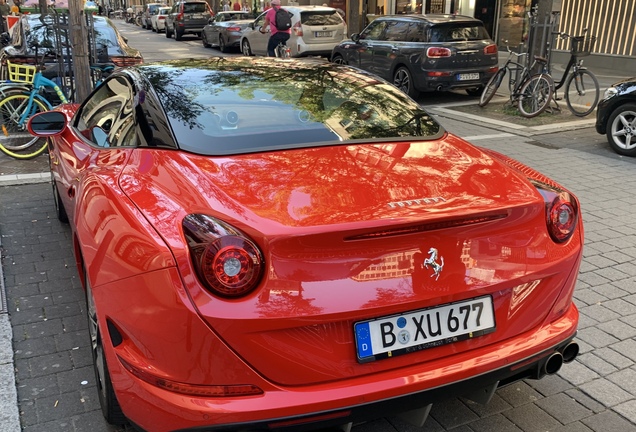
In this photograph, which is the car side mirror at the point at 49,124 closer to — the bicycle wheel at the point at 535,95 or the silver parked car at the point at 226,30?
the bicycle wheel at the point at 535,95

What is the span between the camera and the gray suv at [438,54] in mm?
11375

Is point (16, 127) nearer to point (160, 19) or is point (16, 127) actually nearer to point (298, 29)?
point (298, 29)

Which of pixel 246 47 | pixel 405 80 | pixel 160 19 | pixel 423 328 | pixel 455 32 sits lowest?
pixel 246 47

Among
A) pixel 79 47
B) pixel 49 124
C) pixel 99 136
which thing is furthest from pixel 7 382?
pixel 79 47

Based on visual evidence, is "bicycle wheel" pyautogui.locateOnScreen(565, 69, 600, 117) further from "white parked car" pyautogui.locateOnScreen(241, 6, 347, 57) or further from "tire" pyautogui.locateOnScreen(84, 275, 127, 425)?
"tire" pyautogui.locateOnScreen(84, 275, 127, 425)

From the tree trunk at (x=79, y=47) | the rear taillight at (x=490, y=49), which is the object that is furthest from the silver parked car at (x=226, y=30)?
the tree trunk at (x=79, y=47)

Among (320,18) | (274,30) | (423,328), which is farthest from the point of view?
(320,18)

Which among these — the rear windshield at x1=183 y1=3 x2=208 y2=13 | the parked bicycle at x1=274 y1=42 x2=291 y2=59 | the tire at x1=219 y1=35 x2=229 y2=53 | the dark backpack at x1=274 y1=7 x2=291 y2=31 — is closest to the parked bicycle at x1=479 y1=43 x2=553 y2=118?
the dark backpack at x1=274 y1=7 x2=291 y2=31

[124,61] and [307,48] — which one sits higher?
[124,61]

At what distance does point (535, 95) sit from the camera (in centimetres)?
1014

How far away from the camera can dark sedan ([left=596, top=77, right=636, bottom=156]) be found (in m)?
7.63

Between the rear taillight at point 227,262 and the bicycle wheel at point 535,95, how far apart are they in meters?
9.09

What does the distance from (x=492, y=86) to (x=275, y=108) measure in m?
8.81

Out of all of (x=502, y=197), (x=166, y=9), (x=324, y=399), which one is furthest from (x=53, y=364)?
(x=166, y=9)
